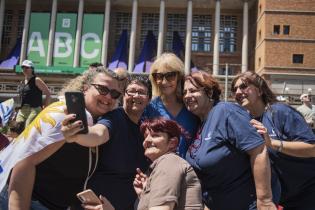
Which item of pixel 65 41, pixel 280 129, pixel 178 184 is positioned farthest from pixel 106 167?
pixel 65 41

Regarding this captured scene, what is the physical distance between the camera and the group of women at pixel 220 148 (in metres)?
2.16

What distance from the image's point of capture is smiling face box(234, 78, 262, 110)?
2.89 m

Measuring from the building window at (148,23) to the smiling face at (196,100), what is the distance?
39485 mm

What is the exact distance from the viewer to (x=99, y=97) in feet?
8.43

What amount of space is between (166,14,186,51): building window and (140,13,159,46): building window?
4.08 feet

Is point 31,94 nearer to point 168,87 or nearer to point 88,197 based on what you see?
point 168,87

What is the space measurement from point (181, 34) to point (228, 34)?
4.74 meters

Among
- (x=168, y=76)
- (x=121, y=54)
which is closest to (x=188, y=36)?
(x=121, y=54)

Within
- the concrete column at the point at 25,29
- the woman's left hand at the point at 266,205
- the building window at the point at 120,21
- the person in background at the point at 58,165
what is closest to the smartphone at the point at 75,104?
the person in background at the point at 58,165

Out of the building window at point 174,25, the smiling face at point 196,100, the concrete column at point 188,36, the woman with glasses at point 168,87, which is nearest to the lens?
the smiling face at point 196,100

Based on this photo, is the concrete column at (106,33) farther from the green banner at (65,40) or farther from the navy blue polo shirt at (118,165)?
the navy blue polo shirt at (118,165)

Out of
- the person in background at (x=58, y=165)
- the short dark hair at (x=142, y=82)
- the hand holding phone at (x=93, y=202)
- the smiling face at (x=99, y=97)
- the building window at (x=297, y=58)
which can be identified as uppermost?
the building window at (x=297, y=58)

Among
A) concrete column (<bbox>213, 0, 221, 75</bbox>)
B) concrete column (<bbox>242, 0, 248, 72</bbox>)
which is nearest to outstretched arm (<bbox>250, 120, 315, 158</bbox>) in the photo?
concrete column (<bbox>213, 0, 221, 75</bbox>)

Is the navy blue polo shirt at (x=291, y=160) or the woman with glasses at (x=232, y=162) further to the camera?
the navy blue polo shirt at (x=291, y=160)
